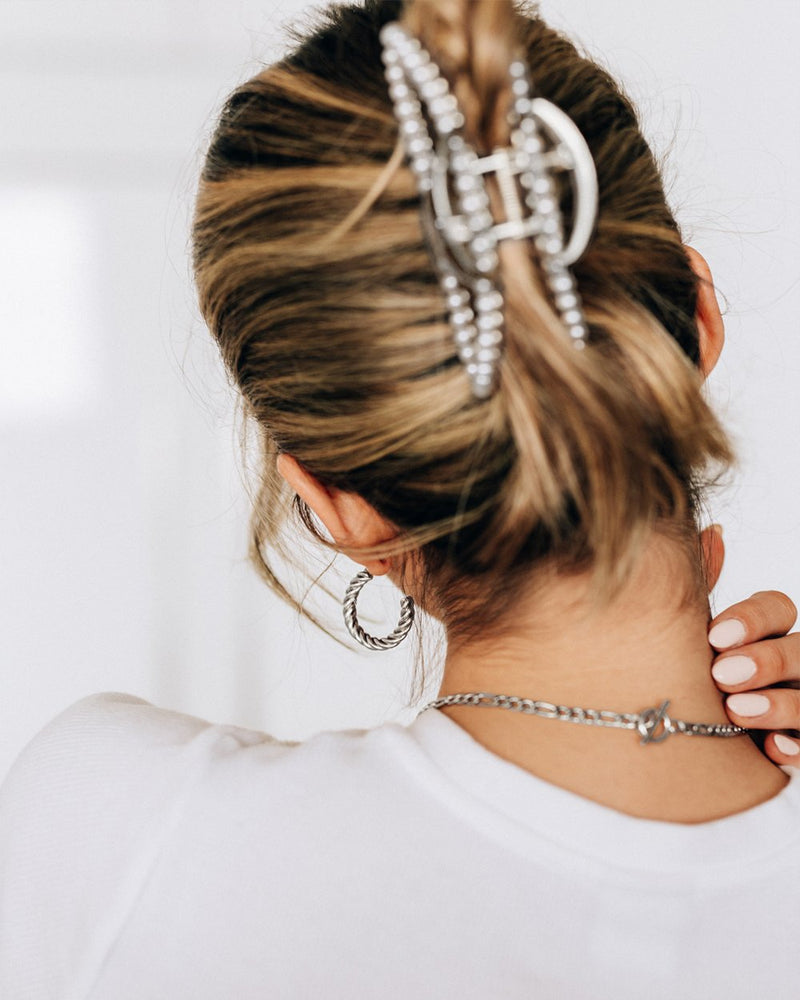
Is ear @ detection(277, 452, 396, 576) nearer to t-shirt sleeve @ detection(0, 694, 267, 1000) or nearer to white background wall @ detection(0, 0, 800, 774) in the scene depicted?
t-shirt sleeve @ detection(0, 694, 267, 1000)

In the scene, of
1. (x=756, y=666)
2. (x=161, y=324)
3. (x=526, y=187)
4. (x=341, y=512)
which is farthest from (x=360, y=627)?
(x=161, y=324)

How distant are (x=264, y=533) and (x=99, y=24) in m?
0.93

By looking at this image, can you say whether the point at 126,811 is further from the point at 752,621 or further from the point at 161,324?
the point at 161,324

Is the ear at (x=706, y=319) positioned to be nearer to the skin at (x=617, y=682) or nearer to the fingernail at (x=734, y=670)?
the skin at (x=617, y=682)

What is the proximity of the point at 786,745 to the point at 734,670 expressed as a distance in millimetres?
80

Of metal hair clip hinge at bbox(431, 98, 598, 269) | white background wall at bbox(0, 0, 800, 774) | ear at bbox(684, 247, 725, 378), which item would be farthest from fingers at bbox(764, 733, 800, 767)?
white background wall at bbox(0, 0, 800, 774)

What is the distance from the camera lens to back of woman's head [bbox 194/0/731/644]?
521 mm

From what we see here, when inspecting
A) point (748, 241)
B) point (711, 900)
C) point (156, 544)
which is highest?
point (748, 241)

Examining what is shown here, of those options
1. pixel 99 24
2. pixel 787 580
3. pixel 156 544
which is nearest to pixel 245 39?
pixel 99 24

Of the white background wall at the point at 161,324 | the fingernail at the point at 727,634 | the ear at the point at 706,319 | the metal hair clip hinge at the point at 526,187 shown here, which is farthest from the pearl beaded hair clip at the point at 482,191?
the white background wall at the point at 161,324

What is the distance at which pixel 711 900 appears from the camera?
561 mm

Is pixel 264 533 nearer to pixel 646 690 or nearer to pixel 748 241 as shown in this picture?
pixel 646 690

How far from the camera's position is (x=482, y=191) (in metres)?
0.50

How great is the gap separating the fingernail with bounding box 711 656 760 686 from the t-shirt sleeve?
278mm
